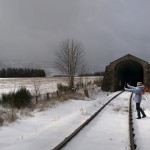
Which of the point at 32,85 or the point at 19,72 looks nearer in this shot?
the point at 32,85

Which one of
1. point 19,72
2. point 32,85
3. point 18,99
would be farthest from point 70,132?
point 19,72

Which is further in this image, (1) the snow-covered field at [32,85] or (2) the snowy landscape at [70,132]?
(1) the snow-covered field at [32,85]

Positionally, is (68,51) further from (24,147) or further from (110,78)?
(24,147)

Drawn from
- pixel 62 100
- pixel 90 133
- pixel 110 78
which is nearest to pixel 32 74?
pixel 110 78

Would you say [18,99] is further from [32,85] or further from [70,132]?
[32,85]

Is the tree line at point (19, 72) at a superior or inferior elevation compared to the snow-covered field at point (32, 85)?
superior

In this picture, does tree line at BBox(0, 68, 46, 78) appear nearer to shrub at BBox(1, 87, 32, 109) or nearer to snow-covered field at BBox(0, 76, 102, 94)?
snow-covered field at BBox(0, 76, 102, 94)

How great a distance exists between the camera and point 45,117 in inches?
629

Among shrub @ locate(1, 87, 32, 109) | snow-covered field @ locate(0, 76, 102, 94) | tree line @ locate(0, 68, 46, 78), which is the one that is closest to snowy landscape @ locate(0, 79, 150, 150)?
shrub @ locate(1, 87, 32, 109)

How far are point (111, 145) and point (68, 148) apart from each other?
1305 mm

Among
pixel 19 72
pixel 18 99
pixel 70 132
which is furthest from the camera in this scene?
pixel 19 72

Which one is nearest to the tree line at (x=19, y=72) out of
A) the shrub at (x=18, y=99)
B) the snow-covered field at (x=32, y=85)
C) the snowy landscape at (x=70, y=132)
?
the snow-covered field at (x=32, y=85)

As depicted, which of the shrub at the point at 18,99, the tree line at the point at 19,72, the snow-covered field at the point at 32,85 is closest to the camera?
the shrub at the point at 18,99

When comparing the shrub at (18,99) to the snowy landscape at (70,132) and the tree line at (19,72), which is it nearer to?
the snowy landscape at (70,132)
